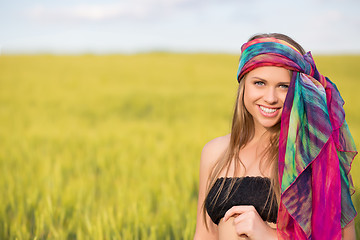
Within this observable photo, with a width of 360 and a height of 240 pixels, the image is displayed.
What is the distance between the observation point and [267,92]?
1449 millimetres

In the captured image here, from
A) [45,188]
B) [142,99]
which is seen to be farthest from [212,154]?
[142,99]

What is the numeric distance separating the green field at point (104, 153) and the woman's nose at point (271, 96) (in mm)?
1090

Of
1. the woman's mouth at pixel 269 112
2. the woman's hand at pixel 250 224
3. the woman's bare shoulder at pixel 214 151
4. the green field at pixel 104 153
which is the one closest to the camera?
the woman's hand at pixel 250 224

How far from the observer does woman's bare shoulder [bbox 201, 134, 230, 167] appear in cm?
164

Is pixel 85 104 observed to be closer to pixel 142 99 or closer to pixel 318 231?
pixel 142 99

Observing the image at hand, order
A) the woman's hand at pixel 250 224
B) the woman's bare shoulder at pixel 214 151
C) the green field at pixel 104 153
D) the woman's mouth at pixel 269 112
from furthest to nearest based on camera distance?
1. the green field at pixel 104 153
2. the woman's bare shoulder at pixel 214 151
3. the woman's mouth at pixel 269 112
4. the woman's hand at pixel 250 224

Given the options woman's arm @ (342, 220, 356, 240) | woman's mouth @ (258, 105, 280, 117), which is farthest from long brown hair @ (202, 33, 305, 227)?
woman's arm @ (342, 220, 356, 240)

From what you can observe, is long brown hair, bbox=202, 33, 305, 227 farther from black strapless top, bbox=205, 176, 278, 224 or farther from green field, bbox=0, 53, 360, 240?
green field, bbox=0, 53, 360, 240

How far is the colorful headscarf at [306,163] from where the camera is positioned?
140cm

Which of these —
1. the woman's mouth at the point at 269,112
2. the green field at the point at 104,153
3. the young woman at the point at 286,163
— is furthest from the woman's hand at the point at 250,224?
the green field at the point at 104,153

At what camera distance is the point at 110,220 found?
246 cm

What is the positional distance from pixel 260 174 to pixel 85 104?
6.47m

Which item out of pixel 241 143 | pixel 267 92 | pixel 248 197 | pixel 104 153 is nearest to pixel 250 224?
pixel 248 197

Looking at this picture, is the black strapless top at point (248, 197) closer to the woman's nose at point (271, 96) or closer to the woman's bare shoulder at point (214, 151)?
the woman's bare shoulder at point (214, 151)
